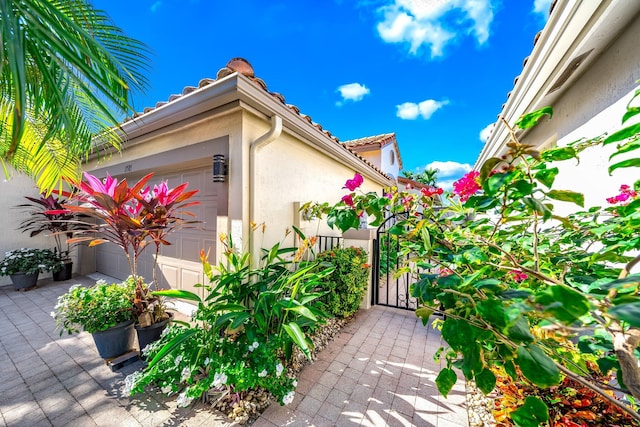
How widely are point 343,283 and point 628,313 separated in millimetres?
3562

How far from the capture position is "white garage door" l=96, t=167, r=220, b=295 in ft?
13.2

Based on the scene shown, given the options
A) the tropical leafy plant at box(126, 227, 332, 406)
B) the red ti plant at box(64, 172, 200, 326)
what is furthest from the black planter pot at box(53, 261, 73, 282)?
the tropical leafy plant at box(126, 227, 332, 406)

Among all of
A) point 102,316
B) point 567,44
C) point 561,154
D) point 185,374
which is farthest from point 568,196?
point 102,316

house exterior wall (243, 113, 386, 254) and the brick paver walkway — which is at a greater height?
house exterior wall (243, 113, 386, 254)

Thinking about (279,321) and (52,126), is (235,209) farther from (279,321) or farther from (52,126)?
(52,126)

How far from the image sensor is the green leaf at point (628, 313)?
1.76ft

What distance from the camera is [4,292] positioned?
529 cm

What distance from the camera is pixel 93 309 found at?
2705 millimetres

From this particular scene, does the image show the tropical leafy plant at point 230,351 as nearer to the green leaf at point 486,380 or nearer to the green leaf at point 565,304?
the green leaf at point 486,380

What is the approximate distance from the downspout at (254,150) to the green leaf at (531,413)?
9.70 feet

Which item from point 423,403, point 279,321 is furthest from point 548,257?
point 279,321

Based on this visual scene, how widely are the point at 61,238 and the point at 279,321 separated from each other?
7.92 meters

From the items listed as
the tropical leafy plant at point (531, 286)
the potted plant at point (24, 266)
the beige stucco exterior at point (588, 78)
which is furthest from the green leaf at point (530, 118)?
the potted plant at point (24, 266)

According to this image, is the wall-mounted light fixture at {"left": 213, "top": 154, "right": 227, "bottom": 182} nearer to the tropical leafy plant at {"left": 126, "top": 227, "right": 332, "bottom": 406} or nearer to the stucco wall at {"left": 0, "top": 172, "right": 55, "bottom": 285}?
the tropical leafy plant at {"left": 126, "top": 227, "right": 332, "bottom": 406}
